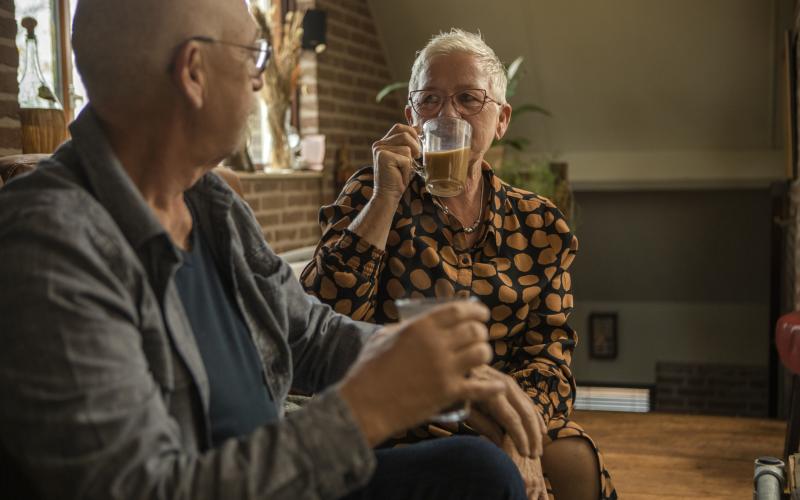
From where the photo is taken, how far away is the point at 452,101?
1.86 metres

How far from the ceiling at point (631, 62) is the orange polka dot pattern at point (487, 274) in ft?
13.6

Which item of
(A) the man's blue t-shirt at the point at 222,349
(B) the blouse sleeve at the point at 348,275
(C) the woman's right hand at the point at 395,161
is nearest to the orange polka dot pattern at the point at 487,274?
(B) the blouse sleeve at the point at 348,275

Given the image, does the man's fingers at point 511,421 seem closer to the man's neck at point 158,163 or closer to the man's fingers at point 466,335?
the man's fingers at point 466,335

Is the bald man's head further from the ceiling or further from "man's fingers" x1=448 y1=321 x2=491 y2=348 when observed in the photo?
the ceiling

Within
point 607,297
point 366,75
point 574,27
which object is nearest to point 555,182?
point 574,27

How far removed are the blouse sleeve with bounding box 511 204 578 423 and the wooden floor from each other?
48.7 inches

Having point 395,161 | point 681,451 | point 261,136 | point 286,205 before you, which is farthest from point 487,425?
point 261,136

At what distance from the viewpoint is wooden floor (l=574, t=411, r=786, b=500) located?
9.57 ft

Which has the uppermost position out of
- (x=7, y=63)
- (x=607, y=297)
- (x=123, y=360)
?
(x=7, y=63)

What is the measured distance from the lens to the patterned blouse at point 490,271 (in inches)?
66.2

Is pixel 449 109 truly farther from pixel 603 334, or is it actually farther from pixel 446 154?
pixel 603 334

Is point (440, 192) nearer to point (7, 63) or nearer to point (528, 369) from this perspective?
point (528, 369)

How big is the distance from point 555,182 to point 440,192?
3425mm

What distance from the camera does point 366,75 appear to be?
6.05 m
